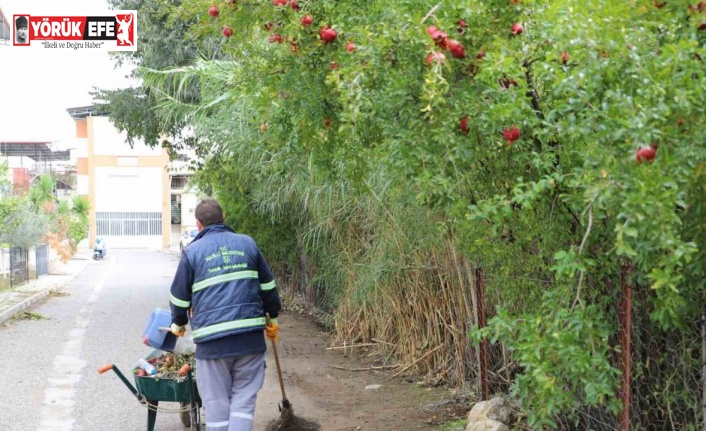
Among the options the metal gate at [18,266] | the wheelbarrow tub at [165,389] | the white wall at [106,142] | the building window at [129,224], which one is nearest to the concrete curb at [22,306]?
the metal gate at [18,266]

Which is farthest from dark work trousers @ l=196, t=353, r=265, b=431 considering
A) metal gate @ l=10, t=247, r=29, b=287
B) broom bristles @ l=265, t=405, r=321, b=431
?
metal gate @ l=10, t=247, r=29, b=287

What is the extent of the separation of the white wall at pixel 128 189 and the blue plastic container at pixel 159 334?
190 ft

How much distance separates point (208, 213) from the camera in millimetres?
5668

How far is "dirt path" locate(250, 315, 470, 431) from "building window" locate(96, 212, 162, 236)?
5338 centimetres

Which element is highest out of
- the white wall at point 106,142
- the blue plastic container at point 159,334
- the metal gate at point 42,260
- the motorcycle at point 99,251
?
the white wall at point 106,142

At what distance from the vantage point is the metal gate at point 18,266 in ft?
69.0

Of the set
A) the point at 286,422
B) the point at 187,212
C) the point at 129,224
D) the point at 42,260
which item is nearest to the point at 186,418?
the point at 286,422

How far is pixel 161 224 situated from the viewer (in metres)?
62.6

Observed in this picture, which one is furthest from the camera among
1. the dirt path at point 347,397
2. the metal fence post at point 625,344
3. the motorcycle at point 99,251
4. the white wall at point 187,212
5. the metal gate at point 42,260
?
the white wall at point 187,212

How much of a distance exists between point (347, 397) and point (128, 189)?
57033 mm

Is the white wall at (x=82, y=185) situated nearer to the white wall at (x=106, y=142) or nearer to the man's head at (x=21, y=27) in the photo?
the white wall at (x=106, y=142)

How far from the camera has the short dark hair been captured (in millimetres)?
5664

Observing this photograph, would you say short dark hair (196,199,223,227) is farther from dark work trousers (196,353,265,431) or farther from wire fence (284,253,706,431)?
wire fence (284,253,706,431)

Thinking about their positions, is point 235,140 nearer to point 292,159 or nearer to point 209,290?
point 292,159
